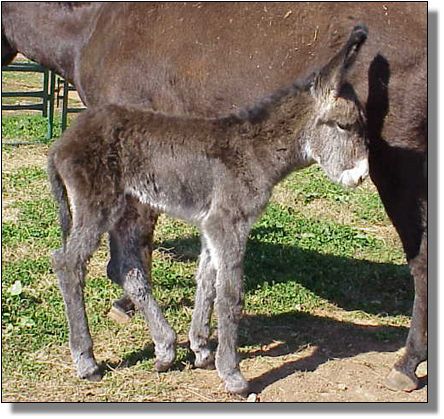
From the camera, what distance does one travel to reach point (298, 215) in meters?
8.02

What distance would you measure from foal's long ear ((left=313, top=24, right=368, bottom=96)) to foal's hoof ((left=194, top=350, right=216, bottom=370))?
1612mm

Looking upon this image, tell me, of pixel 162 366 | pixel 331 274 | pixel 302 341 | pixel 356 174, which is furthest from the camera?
pixel 331 274

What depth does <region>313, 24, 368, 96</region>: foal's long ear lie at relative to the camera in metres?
4.32

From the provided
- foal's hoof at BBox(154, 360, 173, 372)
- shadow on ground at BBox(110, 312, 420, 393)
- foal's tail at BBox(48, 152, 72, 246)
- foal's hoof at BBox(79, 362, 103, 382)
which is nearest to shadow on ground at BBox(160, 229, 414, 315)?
shadow on ground at BBox(110, 312, 420, 393)

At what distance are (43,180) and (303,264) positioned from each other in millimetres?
3239

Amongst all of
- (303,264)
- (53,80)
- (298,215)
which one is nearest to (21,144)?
(53,80)

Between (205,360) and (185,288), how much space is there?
1.23 meters

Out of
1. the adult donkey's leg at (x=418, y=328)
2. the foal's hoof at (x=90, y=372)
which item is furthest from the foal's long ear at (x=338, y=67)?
the foal's hoof at (x=90, y=372)

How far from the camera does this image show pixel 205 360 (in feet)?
15.4

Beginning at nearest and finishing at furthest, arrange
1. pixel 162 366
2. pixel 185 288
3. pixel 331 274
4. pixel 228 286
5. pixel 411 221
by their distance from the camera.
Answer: pixel 228 286, pixel 162 366, pixel 411 221, pixel 185 288, pixel 331 274

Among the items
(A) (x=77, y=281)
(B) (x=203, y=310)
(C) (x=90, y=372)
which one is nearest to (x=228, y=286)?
(B) (x=203, y=310)

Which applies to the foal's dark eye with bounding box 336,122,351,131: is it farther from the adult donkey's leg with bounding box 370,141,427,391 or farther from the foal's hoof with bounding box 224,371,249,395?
the foal's hoof with bounding box 224,371,249,395

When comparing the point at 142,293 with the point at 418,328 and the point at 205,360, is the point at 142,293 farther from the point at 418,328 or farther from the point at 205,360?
the point at 418,328

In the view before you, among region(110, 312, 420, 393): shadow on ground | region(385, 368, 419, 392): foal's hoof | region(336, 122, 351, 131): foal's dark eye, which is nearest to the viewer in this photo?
region(336, 122, 351, 131): foal's dark eye
